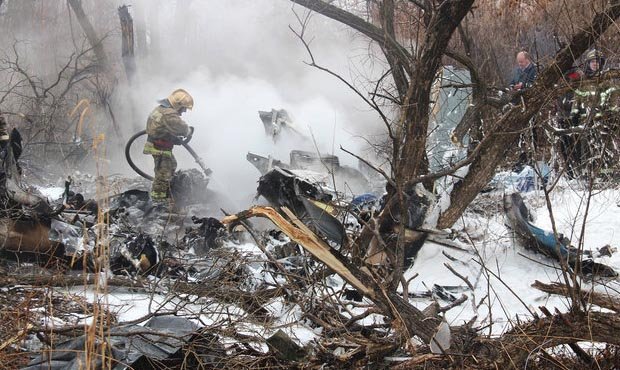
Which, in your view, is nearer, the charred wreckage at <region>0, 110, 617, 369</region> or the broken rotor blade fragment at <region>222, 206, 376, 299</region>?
the charred wreckage at <region>0, 110, 617, 369</region>

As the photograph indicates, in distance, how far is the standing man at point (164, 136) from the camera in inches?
342

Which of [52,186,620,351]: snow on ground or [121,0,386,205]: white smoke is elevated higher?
[121,0,386,205]: white smoke

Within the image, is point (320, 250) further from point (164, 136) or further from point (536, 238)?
point (164, 136)

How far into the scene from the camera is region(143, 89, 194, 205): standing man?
870 centimetres

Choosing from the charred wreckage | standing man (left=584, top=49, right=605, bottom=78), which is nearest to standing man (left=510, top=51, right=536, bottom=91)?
standing man (left=584, top=49, right=605, bottom=78)

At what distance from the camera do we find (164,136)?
881cm

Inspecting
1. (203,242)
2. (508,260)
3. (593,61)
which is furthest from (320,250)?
(593,61)

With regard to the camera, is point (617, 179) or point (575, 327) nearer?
point (575, 327)

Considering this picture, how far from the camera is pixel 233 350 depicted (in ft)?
10.8

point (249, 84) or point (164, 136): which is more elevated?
point (249, 84)

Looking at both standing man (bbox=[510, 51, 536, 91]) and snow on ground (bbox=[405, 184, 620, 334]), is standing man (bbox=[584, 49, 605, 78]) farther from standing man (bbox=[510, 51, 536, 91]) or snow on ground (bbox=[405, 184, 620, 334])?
standing man (bbox=[510, 51, 536, 91])

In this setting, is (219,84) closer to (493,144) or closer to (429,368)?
(493,144)

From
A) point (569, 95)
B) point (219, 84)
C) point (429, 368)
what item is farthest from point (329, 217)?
point (219, 84)

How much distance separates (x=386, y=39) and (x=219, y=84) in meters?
11.3
